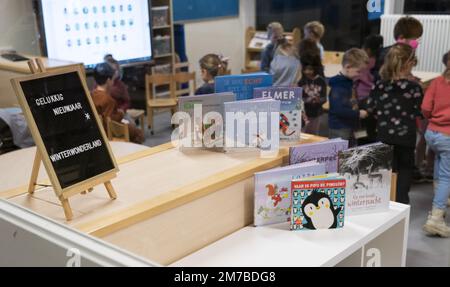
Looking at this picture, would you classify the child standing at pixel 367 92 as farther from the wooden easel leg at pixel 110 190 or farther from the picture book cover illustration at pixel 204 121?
the wooden easel leg at pixel 110 190

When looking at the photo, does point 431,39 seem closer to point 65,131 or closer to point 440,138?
point 440,138

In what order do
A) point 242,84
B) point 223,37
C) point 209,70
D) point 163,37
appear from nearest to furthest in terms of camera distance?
point 242,84
point 209,70
point 163,37
point 223,37

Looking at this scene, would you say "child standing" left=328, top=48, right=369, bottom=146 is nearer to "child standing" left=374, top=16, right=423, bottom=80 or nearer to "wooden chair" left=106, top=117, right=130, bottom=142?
"child standing" left=374, top=16, right=423, bottom=80

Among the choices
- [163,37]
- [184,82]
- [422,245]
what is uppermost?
[163,37]

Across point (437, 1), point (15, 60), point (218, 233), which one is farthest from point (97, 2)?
point (218, 233)

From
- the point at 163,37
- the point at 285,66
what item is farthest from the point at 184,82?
the point at 285,66

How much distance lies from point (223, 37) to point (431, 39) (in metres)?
2.53

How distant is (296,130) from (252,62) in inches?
186

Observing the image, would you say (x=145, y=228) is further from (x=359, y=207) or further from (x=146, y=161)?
(x=359, y=207)

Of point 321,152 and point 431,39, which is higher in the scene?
point 431,39

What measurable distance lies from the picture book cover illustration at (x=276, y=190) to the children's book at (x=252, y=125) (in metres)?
0.18

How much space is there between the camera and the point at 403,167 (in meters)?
3.36

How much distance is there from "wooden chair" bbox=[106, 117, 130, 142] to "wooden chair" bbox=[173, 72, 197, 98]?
1856 millimetres

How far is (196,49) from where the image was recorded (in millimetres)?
6547
